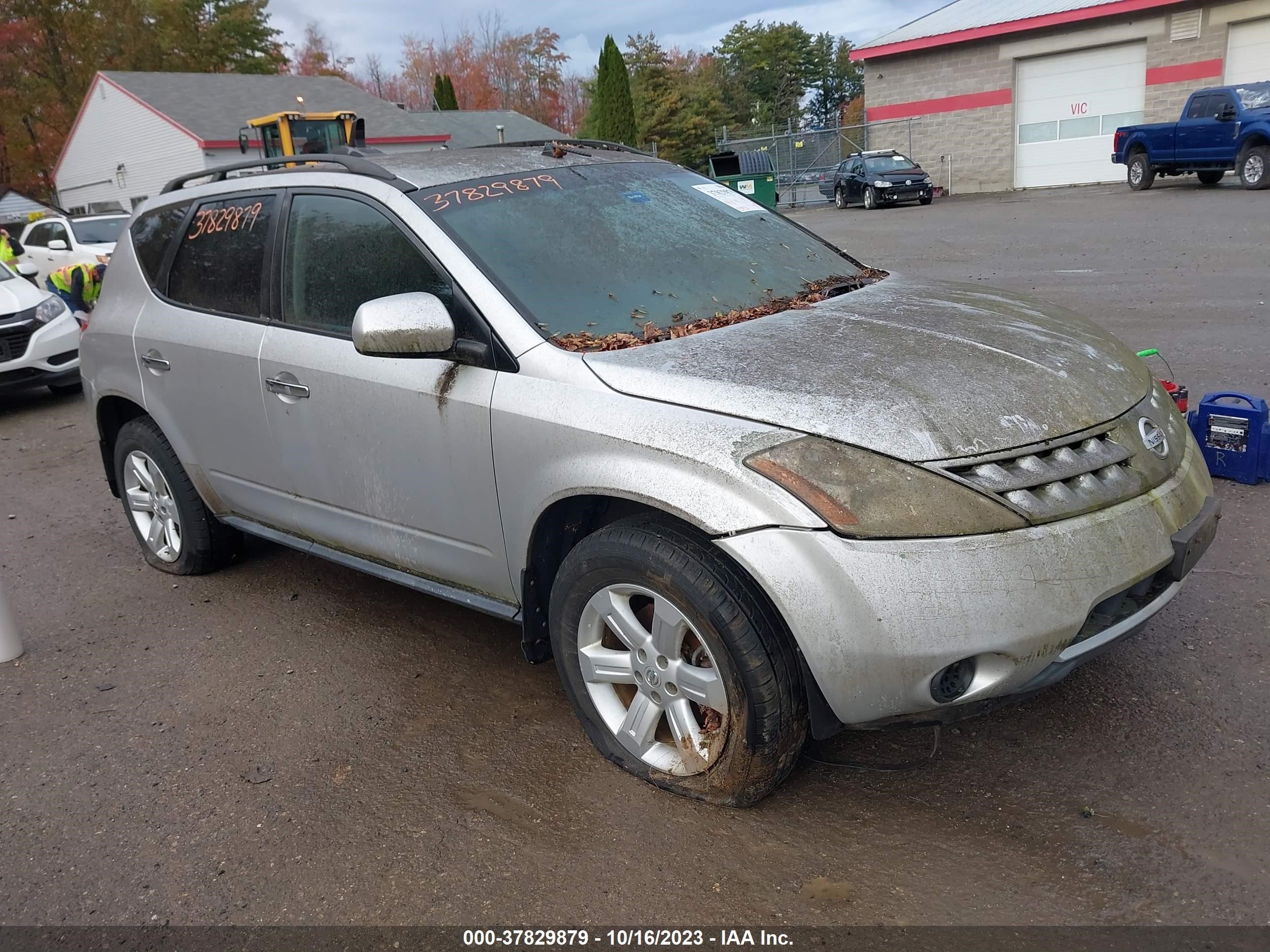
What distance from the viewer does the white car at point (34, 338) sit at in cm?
984

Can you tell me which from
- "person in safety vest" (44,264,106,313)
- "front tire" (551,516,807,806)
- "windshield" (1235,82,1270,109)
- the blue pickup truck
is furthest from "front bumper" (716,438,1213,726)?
"windshield" (1235,82,1270,109)

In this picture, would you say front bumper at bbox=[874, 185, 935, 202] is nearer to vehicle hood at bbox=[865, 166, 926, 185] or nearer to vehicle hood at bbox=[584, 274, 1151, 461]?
vehicle hood at bbox=[865, 166, 926, 185]

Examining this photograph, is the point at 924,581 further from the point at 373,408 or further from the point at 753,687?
the point at 373,408

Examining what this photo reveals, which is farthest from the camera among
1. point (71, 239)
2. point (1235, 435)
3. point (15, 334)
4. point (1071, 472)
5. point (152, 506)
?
point (71, 239)

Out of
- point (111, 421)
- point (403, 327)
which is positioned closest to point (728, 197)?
point (403, 327)

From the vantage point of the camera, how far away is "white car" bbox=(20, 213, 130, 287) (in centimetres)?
1565

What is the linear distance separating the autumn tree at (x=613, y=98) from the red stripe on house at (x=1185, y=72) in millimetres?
19629

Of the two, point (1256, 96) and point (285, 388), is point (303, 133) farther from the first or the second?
point (285, 388)

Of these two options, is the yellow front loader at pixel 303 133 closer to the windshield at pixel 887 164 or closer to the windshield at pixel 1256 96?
the windshield at pixel 887 164

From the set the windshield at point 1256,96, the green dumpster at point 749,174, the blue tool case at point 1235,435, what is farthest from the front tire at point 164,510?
the windshield at point 1256,96

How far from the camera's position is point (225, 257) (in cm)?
431

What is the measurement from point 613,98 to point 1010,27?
17.1 metres

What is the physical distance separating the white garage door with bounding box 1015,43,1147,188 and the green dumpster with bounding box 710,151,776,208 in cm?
699

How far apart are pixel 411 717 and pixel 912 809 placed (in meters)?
1.73
